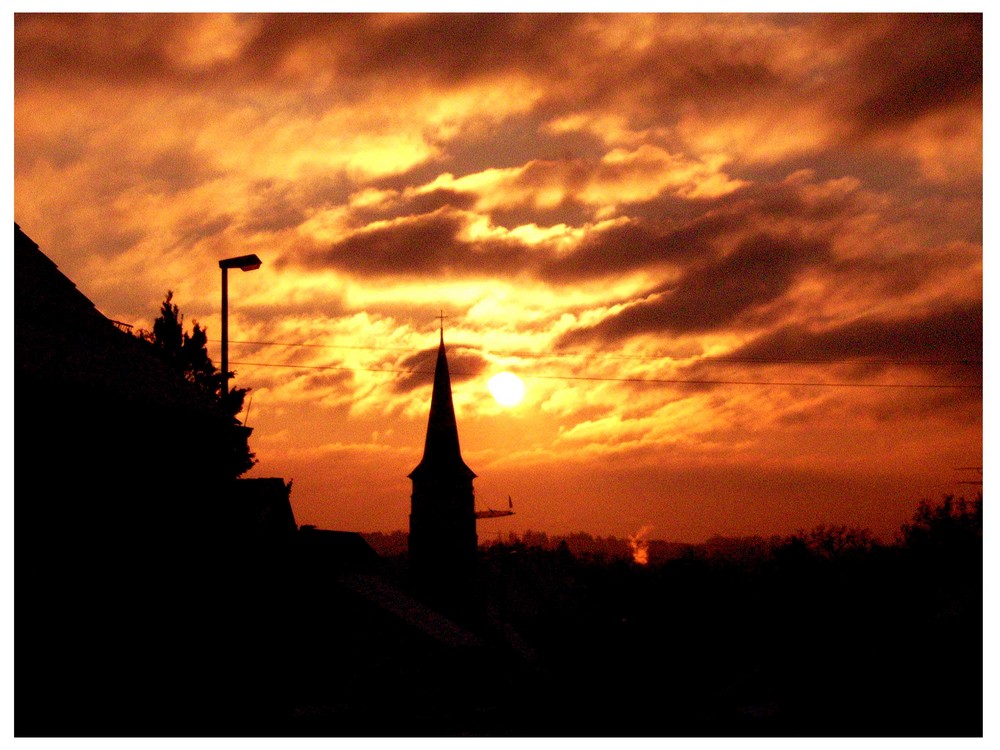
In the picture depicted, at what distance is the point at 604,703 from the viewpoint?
31406 mm

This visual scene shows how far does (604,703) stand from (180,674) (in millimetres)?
17480

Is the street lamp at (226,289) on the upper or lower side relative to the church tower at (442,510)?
upper

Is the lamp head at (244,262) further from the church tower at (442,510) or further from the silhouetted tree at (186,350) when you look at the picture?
the church tower at (442,510)

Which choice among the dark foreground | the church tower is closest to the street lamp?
the dark foreground

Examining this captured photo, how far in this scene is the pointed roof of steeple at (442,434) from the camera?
69.1m

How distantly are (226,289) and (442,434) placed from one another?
4298 centimetres

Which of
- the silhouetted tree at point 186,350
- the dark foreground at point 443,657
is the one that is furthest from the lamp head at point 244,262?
the silhouetted tree at point 186,350

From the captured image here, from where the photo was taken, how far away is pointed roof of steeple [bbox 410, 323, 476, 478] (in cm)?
6912

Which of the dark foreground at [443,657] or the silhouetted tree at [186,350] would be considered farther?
the silhouetted tree at [186,350]

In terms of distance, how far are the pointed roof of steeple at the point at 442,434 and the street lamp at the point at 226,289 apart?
42512 mm

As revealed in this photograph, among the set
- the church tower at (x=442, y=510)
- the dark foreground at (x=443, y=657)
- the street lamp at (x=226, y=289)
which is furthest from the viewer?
the church tower at (x=442, y=510)

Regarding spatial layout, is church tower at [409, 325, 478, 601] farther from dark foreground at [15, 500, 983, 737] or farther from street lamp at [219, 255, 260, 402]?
street lamp at [219, 255, 260, 402]

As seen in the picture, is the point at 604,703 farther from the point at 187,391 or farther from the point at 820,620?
the point at 187,391

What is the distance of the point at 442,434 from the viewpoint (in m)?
69.5
